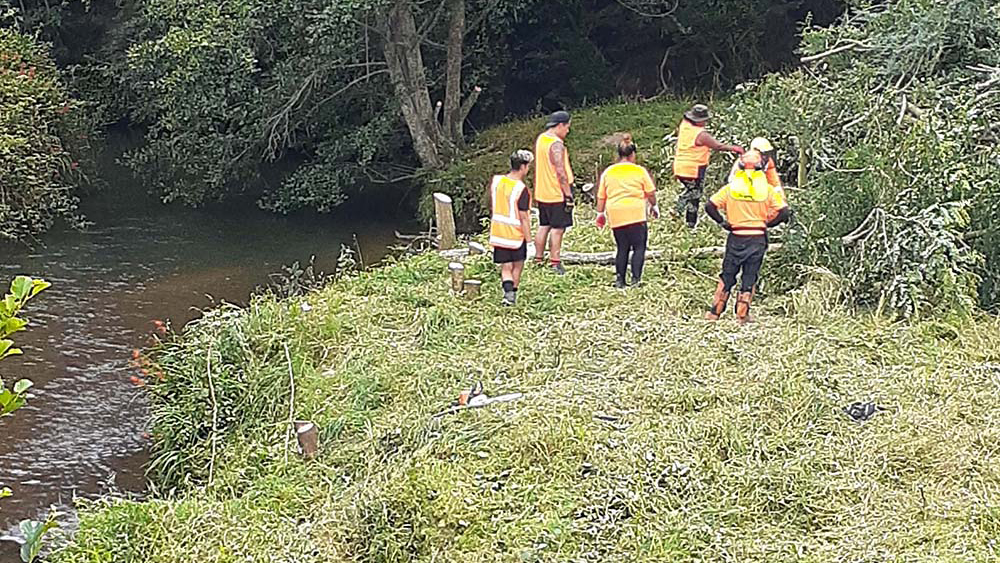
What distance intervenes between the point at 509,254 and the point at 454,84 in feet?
37.6

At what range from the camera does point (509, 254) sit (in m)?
9.15

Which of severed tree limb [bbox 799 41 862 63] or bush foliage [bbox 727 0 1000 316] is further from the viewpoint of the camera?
severed tree limb [bbox 799 41 862 63]

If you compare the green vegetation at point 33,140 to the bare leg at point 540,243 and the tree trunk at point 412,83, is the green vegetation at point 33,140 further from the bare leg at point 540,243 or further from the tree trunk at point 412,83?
the bare leg at point 540,243

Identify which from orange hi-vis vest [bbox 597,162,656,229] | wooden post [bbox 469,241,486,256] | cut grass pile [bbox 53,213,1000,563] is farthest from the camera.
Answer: wooden post [bbox 469,241,486,256]

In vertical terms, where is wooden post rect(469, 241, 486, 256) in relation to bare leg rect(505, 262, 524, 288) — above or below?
below

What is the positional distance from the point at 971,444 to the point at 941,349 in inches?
67.8

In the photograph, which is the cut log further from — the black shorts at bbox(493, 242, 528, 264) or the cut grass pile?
the black shorts at bbox(493, 242, 528, 264)

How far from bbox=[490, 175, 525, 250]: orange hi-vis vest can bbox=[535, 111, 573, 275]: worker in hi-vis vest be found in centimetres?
69

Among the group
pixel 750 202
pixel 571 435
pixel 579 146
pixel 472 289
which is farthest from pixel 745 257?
pixel 579 146

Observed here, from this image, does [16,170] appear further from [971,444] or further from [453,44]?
[971,444]

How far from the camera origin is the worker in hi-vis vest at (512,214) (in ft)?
29.3

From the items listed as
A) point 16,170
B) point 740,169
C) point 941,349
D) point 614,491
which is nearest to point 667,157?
point 740,169

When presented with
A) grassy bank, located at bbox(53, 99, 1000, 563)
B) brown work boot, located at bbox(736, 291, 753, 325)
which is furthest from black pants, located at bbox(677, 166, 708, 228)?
brown work boot, located at bbox(736, 291, 753, 325)

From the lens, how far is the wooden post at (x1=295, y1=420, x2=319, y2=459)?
23.3ft
